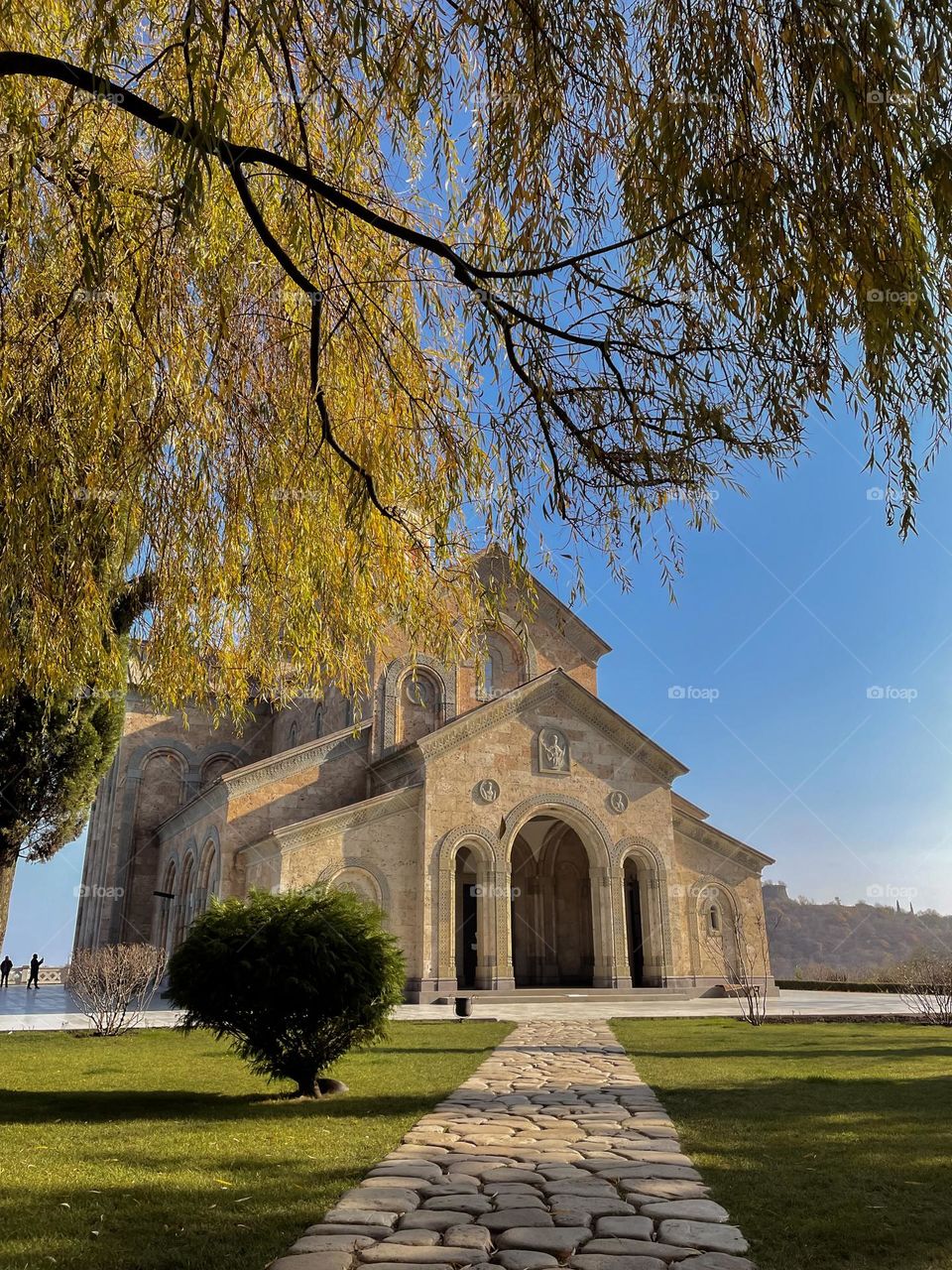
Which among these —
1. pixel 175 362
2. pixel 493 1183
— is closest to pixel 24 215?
pixel 175 362

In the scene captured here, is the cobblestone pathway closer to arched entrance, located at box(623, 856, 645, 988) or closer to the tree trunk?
the tree trunk

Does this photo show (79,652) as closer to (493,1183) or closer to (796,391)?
(493,1183)

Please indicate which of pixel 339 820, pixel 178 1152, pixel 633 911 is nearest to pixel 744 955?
pixel 633 911

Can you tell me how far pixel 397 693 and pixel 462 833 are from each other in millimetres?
5892

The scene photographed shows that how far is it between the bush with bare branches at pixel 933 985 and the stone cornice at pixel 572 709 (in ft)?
28.3

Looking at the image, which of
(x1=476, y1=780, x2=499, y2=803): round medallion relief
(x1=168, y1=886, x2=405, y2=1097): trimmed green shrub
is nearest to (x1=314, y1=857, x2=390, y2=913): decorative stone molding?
(x1=476, y1=780, x2=499, y2=803): round medallion relief

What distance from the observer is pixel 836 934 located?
69625mm

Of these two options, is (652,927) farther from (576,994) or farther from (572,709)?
(572,709)

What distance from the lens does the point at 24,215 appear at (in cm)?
473

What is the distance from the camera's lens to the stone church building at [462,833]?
2230 centimetres

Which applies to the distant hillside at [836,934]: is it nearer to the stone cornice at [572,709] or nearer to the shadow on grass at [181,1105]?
the stone cornice at [572,709]

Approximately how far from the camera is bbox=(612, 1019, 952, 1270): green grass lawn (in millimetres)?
4281

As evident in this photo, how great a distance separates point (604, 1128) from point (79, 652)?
5.16 metres

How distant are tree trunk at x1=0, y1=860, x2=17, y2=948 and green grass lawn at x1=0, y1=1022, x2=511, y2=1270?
1.63 metres
